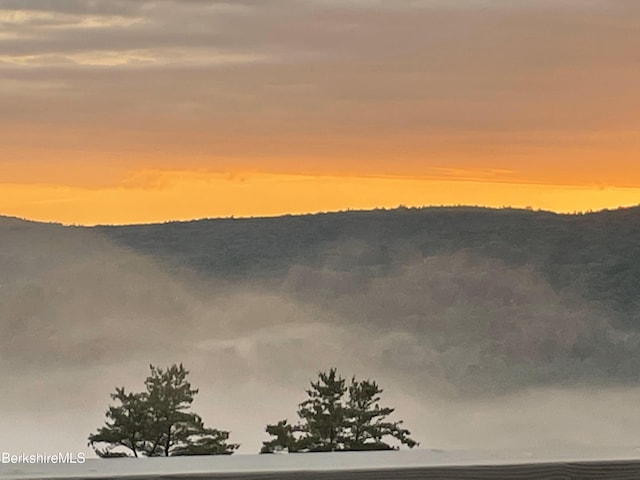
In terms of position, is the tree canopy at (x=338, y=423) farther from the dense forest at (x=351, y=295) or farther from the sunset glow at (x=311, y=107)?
the sunset glow at (x=311, y=107)

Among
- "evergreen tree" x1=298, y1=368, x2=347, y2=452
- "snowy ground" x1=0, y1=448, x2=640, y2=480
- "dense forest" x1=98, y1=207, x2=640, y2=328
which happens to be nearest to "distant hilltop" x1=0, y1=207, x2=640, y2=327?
"dense forest" x1=98, y1=207, x2=640, y2=328

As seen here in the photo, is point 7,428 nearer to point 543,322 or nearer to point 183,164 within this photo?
point 183,164

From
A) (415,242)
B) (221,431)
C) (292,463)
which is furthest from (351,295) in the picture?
(292,463)

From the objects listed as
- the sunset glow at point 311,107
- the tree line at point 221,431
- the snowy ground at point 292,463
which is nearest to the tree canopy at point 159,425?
the tree line at point 221,431

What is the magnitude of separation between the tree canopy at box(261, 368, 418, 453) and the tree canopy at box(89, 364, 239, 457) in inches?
3.8

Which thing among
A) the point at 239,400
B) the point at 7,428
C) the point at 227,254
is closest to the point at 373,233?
the point at 227,254

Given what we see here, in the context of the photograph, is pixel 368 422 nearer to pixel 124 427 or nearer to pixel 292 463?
pixel 124 427

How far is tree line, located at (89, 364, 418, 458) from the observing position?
5.00 feet

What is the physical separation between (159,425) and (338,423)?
0.29 metres

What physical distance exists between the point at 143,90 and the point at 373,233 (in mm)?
472

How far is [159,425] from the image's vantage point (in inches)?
59.7

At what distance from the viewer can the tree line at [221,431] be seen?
5.00ft

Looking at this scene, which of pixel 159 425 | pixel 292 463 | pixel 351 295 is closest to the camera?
pixel 292 463

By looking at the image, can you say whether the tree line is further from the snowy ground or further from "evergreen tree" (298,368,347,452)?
the snowy ground
